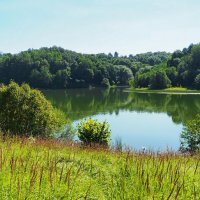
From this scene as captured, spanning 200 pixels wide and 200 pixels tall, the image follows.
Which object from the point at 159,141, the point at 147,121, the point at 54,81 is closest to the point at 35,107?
the point at 159,141

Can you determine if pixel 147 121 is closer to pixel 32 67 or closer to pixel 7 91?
pixel 7 91

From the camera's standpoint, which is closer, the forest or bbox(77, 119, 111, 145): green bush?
bbox(77, 119, 111, 145): green bush

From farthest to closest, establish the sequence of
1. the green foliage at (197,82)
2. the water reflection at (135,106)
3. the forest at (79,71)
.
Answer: the forest at (79,71), the green foliage at (197,82), the water reflection at (135,106)

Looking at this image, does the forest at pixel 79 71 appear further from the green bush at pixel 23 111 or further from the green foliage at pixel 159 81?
the green bush at pixel 23 111

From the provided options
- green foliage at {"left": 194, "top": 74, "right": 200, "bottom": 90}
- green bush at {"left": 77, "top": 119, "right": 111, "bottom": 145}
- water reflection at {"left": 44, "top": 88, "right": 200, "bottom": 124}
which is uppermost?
green foliage at {"left": 194, "top": 74, "right": 200, "bottom": 90}

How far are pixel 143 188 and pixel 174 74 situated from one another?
147m

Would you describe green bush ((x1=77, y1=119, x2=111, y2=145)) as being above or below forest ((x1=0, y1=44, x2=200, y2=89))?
below

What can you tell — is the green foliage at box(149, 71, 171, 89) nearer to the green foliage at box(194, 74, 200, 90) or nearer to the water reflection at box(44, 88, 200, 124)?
the green foliage at box(194, 74, 200, 90)

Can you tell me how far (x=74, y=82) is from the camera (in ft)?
584

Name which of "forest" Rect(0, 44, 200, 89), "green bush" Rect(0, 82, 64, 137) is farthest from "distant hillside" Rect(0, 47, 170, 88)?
"green bush" Rect(0, 82, 64, 137)

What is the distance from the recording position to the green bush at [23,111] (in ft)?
98.7

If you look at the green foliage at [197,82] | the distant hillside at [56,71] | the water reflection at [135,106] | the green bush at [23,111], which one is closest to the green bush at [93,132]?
the green bush at [23,111]

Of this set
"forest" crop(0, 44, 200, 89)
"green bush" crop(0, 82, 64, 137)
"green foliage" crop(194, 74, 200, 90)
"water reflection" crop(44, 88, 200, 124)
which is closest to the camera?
"green bush" crop(0, 82, 64, 137)

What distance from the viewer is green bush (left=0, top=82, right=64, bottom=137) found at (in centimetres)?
3008
